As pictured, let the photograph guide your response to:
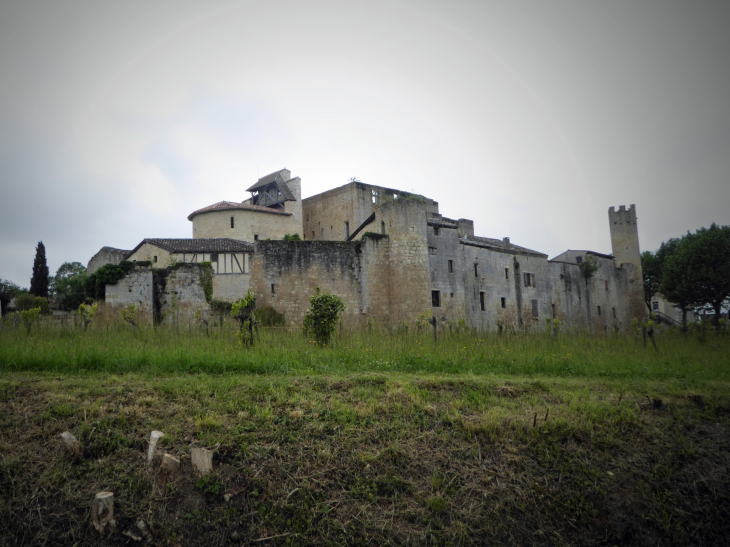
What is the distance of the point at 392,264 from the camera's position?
67.1ft

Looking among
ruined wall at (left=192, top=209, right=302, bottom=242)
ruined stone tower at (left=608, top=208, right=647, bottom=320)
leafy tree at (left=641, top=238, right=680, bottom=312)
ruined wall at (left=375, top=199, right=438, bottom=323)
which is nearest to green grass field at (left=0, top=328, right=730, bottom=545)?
ruined wall at (left=375, top=199, right=438, bottom=323)

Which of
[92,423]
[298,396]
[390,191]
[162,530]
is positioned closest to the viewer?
[162,530]

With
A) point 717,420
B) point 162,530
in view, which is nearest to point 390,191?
point 717,420

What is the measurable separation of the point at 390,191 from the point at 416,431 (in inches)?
1259

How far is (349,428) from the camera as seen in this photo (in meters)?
6.25

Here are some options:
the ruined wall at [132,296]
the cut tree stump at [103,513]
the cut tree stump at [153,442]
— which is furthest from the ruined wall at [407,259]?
Result: the cut tree stump at [103,513]

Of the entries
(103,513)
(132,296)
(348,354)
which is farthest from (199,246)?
(103,513)

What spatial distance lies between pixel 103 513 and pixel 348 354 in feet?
18.4

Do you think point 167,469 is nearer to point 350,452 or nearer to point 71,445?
point 71,445

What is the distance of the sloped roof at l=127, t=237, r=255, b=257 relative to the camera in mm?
27719

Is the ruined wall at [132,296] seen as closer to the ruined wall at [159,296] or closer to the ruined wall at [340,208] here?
the ruined wall at [159,296]

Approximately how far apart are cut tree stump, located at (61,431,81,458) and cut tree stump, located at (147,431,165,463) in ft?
2.35

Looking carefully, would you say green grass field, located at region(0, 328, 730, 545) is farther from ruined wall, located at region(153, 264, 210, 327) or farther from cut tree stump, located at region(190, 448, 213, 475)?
ruined wall, located at region(153, 264, 210, 327)

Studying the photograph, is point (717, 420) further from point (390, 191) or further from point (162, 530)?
point (390, 191)
